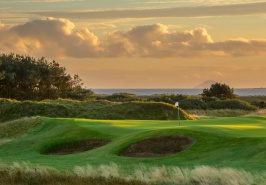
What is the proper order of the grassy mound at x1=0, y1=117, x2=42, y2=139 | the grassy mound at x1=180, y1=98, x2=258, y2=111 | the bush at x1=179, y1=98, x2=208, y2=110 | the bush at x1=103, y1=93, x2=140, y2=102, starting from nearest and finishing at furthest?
the grassy mound at x1=0, y1=117, x2=42, y2=139
the grassy mound at x1=180, y1=98, x2=258, y2=111
the bush at x1=179, y1=98, x2=208, y2=110
the bush at x1=103, y1=93, x2=140, y2=102

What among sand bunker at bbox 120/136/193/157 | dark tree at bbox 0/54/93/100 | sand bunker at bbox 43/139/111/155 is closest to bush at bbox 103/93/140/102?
dark tree at bbox 0/54/93/100

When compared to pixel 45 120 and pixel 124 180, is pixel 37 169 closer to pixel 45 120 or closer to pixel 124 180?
pixel 124 180

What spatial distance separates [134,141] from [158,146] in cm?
153

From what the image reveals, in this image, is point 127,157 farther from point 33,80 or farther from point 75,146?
point 33,80

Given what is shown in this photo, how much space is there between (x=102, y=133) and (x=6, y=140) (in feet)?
29.2

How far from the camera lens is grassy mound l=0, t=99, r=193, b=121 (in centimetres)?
5909

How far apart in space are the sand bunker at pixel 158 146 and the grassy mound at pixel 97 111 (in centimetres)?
2622

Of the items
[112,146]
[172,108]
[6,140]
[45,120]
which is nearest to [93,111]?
[172,108]

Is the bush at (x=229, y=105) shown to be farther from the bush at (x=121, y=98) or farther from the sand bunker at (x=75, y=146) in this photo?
the sand bunker at (x=75, y=146)

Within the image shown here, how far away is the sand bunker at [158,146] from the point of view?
30859 mm

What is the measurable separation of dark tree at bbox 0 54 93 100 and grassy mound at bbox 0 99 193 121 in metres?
26.2

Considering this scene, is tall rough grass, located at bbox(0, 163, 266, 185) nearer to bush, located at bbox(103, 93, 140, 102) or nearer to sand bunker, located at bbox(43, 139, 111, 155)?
sand bunker, located at bbox(43, 139, 111, 155)

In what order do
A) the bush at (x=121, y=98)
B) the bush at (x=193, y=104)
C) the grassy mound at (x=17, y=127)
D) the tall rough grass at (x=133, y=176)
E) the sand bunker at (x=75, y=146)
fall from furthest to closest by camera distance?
the bush at (x=121, y=98) < the bush at (x=193, y=104) < the grassy mound at (x=17, y=127) < the sand bunker at (x=75, y=146) < the tall rough grass at (x=133, y=176)

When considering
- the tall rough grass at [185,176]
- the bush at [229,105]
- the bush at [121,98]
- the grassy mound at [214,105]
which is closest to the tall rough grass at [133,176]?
the tall rough grass at [185,176]
